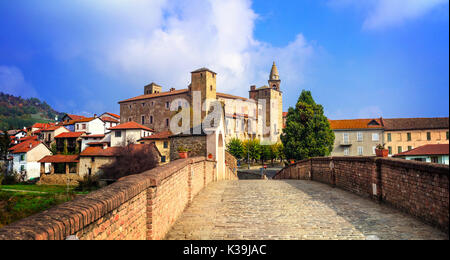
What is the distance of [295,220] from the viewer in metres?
6.56

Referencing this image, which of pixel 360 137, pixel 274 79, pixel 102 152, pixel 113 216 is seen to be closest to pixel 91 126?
pixel 102 152

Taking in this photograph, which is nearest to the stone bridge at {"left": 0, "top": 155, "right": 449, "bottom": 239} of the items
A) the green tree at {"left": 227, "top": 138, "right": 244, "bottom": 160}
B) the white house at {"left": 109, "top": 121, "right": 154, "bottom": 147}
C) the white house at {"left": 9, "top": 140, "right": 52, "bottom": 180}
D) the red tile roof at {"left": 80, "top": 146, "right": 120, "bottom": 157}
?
the red tile roof at {"left": 80, "top": 146, "right": 120, "bottom": 157}

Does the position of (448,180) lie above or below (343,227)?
above

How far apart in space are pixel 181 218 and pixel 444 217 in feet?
18.2

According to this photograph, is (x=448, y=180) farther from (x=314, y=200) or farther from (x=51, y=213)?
(x=51, y=213)

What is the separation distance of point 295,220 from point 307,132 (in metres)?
29.4

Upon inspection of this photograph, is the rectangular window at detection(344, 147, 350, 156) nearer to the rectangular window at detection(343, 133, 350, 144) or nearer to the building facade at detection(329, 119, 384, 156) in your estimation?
the building facade at detection(329, 119, 384, 156)

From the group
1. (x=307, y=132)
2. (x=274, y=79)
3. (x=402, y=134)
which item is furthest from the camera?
(x=274, y=79)

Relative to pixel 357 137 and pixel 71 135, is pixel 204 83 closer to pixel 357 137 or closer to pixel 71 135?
pixel 71 135

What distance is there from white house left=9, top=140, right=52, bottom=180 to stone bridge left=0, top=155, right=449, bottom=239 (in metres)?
57.4

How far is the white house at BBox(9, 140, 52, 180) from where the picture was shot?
177 ft
